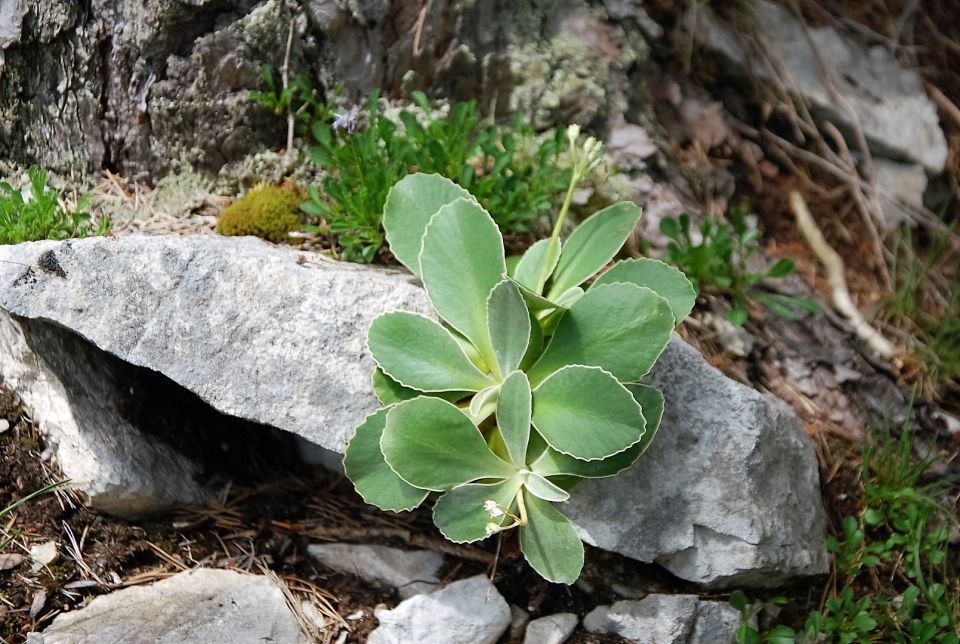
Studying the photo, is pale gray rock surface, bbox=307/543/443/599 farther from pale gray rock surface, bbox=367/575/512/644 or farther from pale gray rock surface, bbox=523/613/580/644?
pale gray rock surface, bbox=523/613/580/644

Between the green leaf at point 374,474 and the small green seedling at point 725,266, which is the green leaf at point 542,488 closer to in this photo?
the green leaf at point 374,474

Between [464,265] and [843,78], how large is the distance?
2.49 metres

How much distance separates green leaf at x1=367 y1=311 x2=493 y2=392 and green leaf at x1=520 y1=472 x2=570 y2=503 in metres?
0.25

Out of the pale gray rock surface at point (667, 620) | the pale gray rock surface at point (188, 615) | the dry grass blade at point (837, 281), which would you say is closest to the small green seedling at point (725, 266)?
the dry grass blade at point (837, 281)

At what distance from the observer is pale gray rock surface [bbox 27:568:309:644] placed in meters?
1.88

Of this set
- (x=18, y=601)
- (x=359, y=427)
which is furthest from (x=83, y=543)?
(x=359, y=427)

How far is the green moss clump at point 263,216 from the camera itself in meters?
2.45

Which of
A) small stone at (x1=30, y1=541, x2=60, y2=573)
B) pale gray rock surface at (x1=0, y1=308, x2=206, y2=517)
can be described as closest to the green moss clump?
pale gray rock surface at (x1=0, y1=308, x2=206, y2=517)

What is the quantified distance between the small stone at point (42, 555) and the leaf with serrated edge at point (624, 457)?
1279mm

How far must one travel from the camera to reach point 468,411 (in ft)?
6.33

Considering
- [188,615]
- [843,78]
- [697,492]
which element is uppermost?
[843,78]

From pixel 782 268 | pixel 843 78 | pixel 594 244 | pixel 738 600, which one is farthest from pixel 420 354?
pixel 843 78

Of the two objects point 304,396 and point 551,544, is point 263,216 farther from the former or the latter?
point 551,544

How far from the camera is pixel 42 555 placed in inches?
78.6
